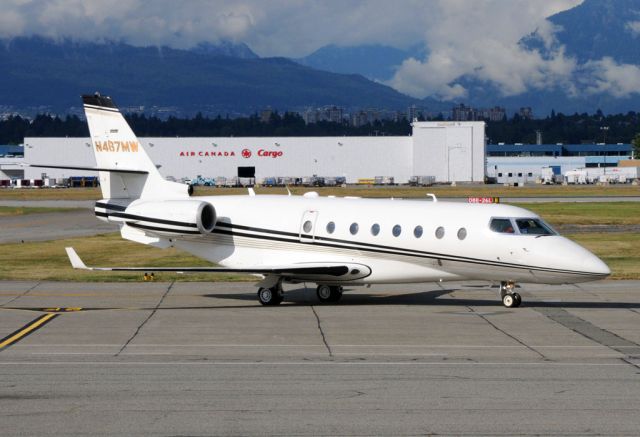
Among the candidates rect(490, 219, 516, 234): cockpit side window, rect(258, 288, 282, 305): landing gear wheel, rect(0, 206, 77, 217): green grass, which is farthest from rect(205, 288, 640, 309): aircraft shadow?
rect(0, 206, 77, 217): green grass

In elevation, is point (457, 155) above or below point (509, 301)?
below

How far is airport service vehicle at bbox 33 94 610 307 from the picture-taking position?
1068 inches

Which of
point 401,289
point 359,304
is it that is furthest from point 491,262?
point 401,289

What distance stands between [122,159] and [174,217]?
9.74ft

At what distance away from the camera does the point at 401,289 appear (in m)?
33.2

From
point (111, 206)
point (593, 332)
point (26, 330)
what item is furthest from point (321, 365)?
point (111, 206)

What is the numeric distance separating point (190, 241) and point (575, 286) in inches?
480

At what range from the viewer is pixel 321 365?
19.3 metres

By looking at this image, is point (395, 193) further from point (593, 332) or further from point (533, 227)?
point (593, 332)

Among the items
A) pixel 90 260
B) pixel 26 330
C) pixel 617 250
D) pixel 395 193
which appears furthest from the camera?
pixel 395 193

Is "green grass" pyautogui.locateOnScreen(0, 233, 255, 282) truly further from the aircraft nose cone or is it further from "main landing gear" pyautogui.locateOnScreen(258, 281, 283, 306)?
the aircraft nose cone

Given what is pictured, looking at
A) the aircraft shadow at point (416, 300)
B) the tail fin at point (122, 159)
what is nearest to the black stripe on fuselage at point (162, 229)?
the tail fin at point (122, 159)

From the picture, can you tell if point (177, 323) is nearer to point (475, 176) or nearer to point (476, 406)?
point (476, 406)

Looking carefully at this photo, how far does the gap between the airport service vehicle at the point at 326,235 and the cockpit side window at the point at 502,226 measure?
3 centimetres
